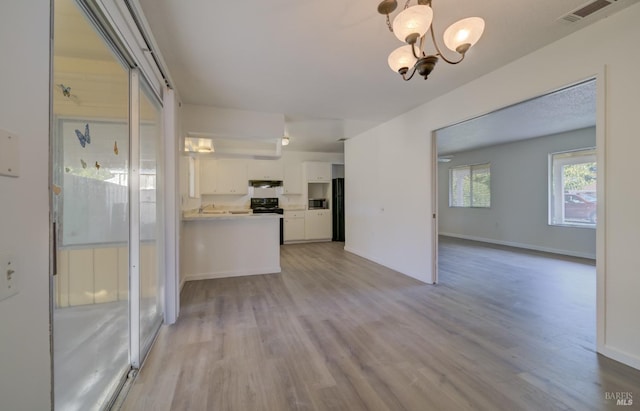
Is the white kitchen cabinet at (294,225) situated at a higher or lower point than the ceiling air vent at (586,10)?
lower

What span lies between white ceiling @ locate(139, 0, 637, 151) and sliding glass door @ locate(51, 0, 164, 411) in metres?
0.61

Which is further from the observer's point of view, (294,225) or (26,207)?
(294,225)

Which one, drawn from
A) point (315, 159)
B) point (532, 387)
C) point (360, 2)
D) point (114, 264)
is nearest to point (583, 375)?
point (532, 387)

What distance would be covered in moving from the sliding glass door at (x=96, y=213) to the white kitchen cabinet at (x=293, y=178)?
5.05m

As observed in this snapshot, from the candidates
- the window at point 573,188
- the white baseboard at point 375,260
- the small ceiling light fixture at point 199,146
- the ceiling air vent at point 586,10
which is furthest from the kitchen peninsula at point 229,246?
the window at point 573,188

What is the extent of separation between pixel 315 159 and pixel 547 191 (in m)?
5.50

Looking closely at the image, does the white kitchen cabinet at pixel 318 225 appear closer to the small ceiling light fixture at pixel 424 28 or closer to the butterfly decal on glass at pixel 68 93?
the small ceiling light fixture at pixel 424 28

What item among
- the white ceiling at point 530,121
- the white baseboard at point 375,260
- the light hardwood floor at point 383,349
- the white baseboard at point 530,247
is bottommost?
the light hardwood floor at point 383,349

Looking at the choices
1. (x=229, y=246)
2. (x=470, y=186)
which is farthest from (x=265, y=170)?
(x=470, y=186)

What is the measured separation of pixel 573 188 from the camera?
213 inches

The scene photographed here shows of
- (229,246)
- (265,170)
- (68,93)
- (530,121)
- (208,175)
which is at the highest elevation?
(530,121)

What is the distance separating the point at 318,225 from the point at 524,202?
5.00 meters

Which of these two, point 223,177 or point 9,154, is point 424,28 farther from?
point 223,177

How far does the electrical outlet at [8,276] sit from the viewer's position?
0.62m
